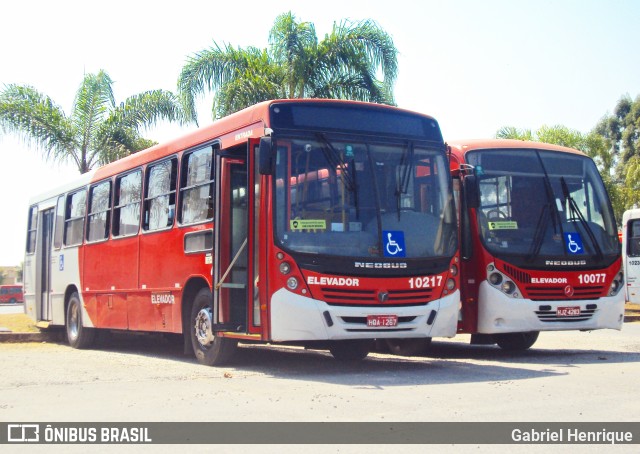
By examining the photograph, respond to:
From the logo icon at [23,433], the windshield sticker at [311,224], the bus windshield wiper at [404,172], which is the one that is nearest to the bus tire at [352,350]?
the bus windshield wiper at [404,172]

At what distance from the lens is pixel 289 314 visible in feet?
33.8

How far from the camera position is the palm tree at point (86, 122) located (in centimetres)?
2639

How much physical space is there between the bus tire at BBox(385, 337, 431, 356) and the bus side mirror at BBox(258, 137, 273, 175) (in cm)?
419

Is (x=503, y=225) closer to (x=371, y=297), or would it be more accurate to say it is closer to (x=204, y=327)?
(x=371, y=297)

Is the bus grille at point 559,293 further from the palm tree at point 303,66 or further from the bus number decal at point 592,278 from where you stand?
the palm tree at point 303,66

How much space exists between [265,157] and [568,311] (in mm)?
A: 5265

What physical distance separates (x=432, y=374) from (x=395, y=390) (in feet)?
5.26

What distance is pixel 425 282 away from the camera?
36.1ft

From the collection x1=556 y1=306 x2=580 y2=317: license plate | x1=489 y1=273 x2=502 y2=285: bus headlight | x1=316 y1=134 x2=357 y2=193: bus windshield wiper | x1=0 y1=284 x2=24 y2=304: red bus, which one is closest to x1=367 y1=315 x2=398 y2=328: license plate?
x1=316 y1=134 x2=357 y2=193: bus windshield wiper

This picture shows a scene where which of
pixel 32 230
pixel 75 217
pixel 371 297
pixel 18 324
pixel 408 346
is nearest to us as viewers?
pixel 371 297

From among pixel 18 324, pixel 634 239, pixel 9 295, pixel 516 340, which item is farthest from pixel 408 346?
pixel 9 295

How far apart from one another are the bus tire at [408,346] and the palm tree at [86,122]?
45.9ft

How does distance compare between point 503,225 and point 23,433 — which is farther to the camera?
point 503,225

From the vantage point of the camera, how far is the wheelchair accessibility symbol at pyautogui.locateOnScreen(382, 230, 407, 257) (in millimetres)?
10805
